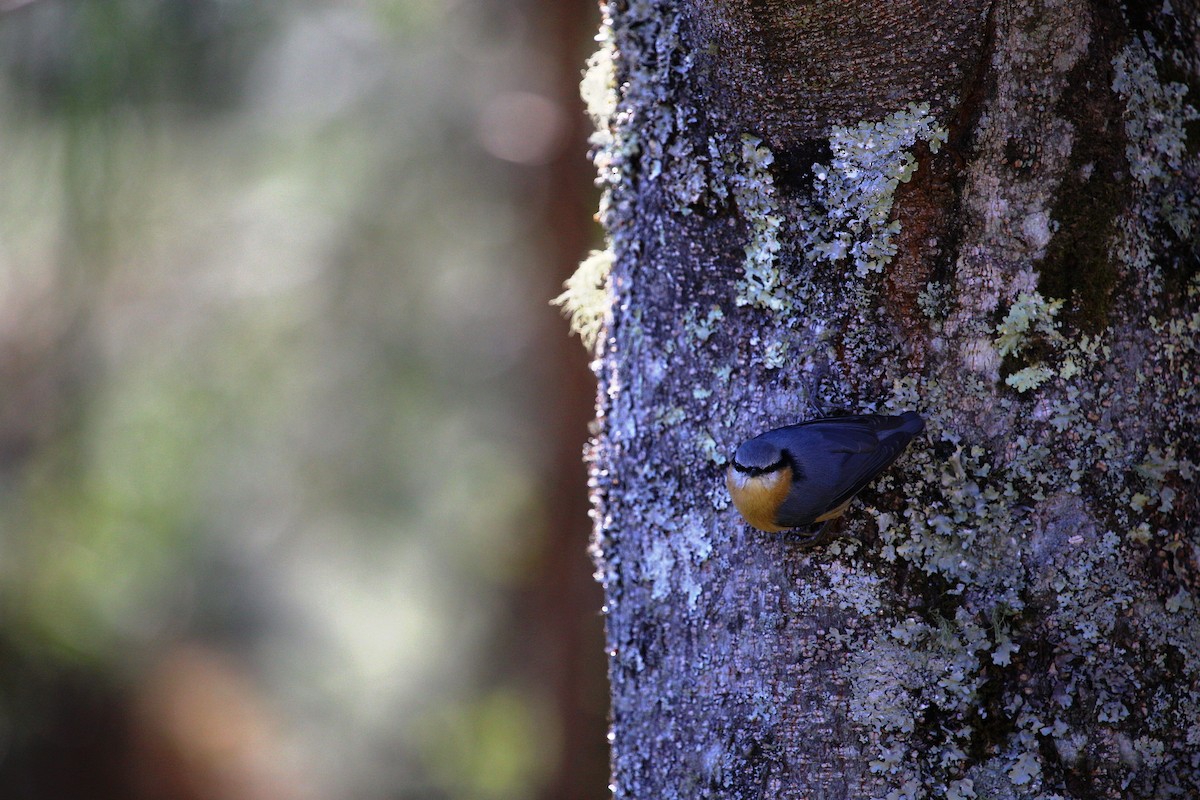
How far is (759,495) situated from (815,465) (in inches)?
2.9

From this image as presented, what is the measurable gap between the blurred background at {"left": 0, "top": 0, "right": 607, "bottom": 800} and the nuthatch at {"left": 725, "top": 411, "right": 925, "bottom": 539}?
2.47 m

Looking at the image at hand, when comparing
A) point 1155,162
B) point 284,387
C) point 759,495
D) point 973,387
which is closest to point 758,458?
point 759,495

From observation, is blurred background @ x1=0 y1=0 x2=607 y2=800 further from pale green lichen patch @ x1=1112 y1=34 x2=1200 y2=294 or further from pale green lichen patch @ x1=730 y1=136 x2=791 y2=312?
pale green lichen patch @ x1=1112 y1=34 x2=1200 y2=294

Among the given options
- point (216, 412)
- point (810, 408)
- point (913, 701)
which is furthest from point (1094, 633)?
point (216, 412)

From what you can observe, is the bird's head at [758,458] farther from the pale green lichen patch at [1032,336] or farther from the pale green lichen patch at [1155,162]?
the pale green lichen patch at [1155,162]

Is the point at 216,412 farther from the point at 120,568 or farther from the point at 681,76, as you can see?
the point at 681,76

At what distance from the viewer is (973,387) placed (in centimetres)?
105

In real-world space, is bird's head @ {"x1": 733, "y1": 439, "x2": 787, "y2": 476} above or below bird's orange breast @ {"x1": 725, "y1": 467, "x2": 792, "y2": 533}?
above

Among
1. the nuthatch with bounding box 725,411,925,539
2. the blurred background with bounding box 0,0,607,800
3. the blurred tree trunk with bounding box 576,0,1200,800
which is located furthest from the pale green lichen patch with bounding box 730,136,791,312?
the blurred background with bounding box 0,0,607,800

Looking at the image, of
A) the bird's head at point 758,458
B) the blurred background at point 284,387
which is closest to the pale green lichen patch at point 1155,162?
the bird's head at point 758,458

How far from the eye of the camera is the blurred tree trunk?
1007 mm

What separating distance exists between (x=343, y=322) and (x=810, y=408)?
3.42m

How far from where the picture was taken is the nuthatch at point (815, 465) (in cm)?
102

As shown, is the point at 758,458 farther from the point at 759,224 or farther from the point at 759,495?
the point at 759,224
